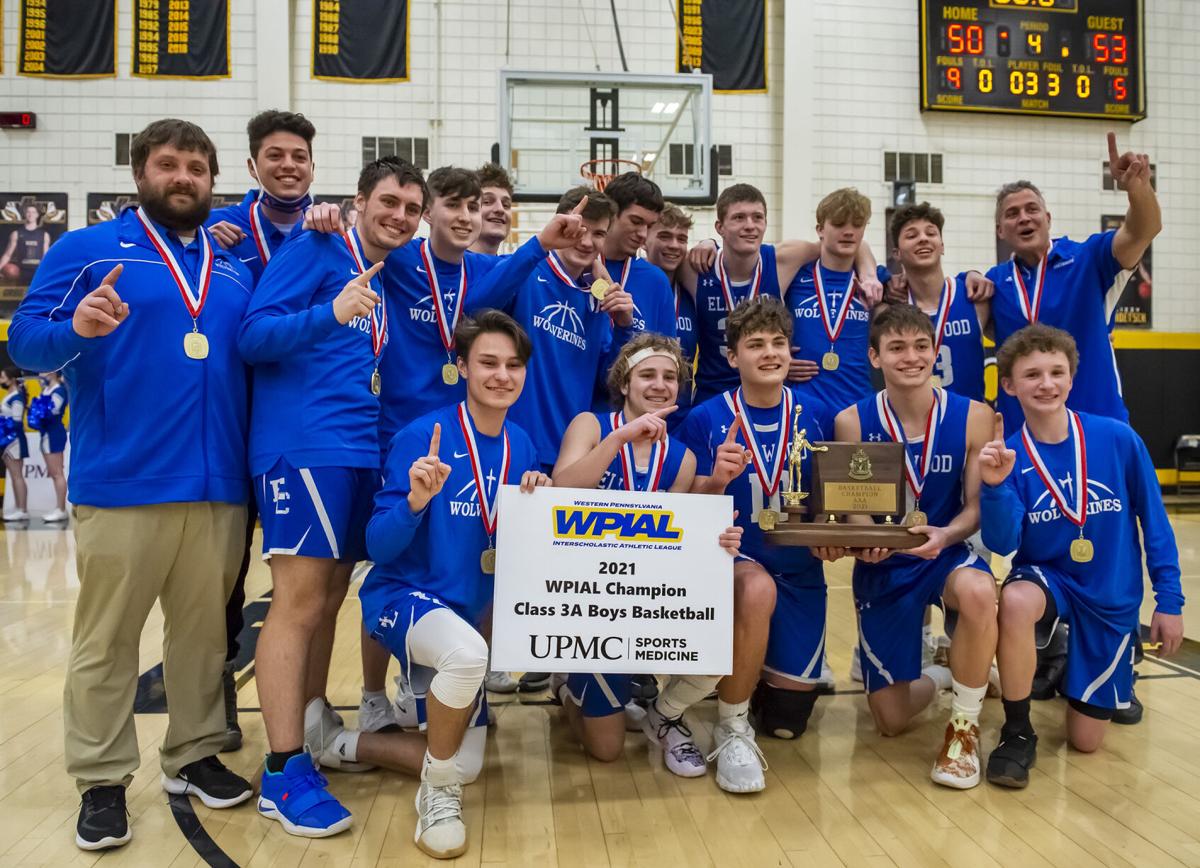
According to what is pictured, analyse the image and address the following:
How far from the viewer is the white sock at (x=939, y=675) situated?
3927 millimetres

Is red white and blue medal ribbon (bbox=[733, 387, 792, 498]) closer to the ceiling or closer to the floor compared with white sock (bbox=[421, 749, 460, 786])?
closer to the ceiling

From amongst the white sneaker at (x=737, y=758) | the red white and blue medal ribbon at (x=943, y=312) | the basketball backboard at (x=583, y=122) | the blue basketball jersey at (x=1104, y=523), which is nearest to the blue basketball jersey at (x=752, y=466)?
the white sneaker at (x=737, y=758)

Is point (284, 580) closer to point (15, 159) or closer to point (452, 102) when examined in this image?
point (452, 102)

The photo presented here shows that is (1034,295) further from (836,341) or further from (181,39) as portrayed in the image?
(181,39)

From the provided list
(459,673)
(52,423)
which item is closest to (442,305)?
(459,673)

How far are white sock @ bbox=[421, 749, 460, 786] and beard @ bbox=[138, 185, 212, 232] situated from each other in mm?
1835

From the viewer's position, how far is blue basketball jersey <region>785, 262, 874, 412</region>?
4246 millimetres

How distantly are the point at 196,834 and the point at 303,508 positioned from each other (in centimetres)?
103

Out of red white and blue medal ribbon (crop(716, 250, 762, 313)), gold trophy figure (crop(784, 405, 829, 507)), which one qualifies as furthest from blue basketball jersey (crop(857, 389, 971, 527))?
red white and blue medal ribbon (crop(716, 250, 762, 313))

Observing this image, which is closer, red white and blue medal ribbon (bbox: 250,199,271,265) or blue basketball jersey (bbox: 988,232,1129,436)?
red white and blue medal ribbon (bbox: 250,199,271,265)

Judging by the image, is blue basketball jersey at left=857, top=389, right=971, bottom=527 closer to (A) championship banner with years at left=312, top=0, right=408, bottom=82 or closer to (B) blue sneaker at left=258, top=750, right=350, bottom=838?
(B) blue sneaker at left=258, top=750, right=350, bottom=838

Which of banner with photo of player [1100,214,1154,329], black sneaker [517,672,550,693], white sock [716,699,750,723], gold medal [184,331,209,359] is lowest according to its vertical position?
black sneaker [517,672,550,693]

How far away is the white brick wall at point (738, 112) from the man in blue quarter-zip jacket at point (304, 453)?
8.45 meters

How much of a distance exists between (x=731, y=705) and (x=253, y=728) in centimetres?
198
